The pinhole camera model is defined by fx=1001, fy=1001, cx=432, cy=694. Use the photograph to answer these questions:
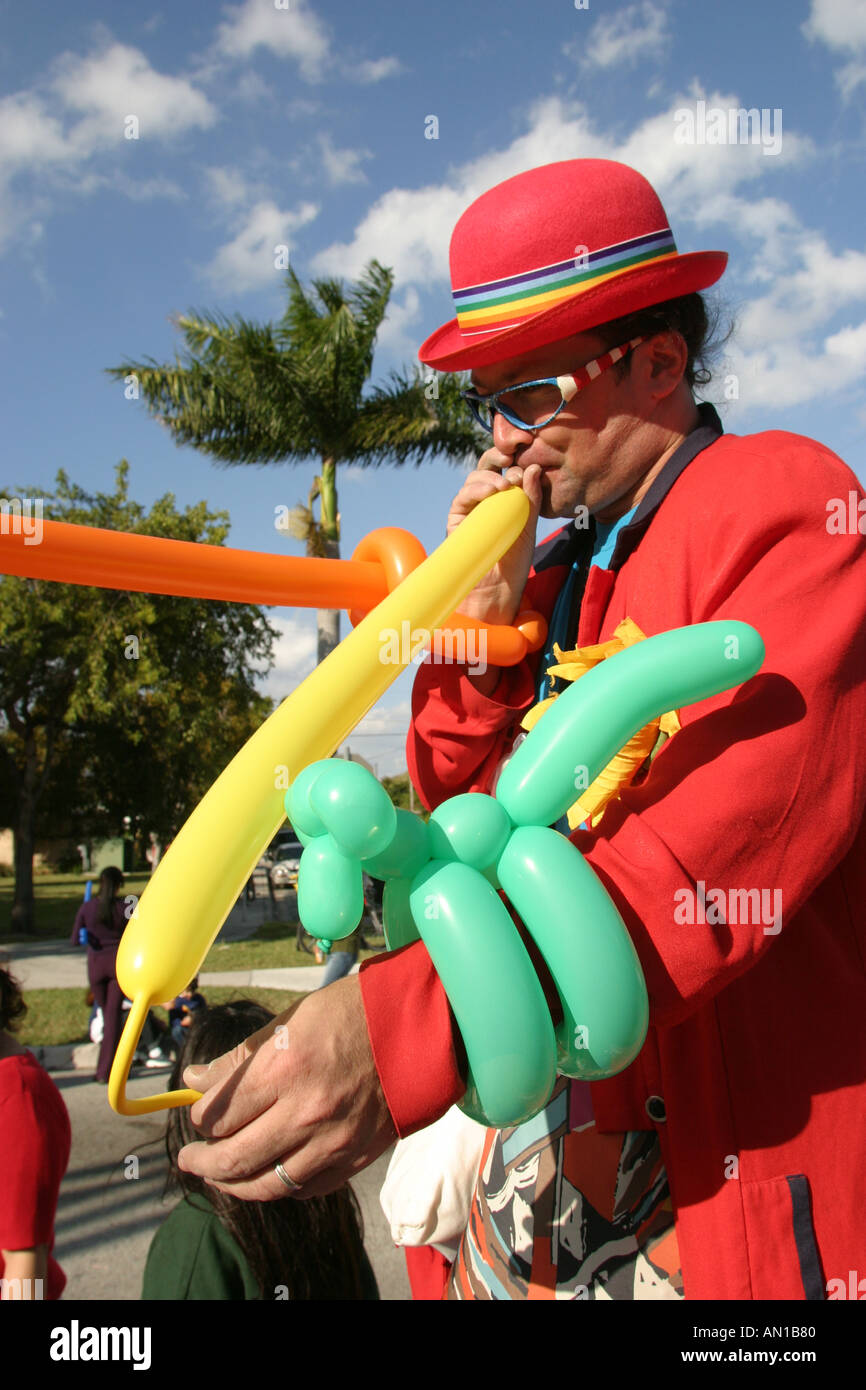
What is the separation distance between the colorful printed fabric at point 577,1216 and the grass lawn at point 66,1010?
24.7 feet

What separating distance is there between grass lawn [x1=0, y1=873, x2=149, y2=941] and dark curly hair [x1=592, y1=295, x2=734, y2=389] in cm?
952

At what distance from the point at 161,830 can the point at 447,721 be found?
19.5 m

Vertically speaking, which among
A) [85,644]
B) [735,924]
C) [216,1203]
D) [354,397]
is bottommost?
[216,1203]

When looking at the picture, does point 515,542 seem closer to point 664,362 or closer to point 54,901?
point 664,362

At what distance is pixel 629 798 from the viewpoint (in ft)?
3.54

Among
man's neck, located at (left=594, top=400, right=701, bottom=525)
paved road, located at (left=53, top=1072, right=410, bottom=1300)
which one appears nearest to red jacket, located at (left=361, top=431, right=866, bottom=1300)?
man's neck, located at (left=594, top=400, right=701, bottom=525)

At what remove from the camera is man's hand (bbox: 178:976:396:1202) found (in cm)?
92

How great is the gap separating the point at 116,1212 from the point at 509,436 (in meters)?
5.28

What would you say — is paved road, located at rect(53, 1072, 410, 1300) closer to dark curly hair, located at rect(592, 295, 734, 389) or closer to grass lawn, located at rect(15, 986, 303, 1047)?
grass lawn, located at rect(15, 986, 303, 1047)

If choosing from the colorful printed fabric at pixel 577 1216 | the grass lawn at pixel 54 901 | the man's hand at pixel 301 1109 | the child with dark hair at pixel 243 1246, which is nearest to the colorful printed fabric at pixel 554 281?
the man's hand at pixel 301 1109

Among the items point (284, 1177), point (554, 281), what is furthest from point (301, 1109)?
point (554, 281)

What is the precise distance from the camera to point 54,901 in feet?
94.8
